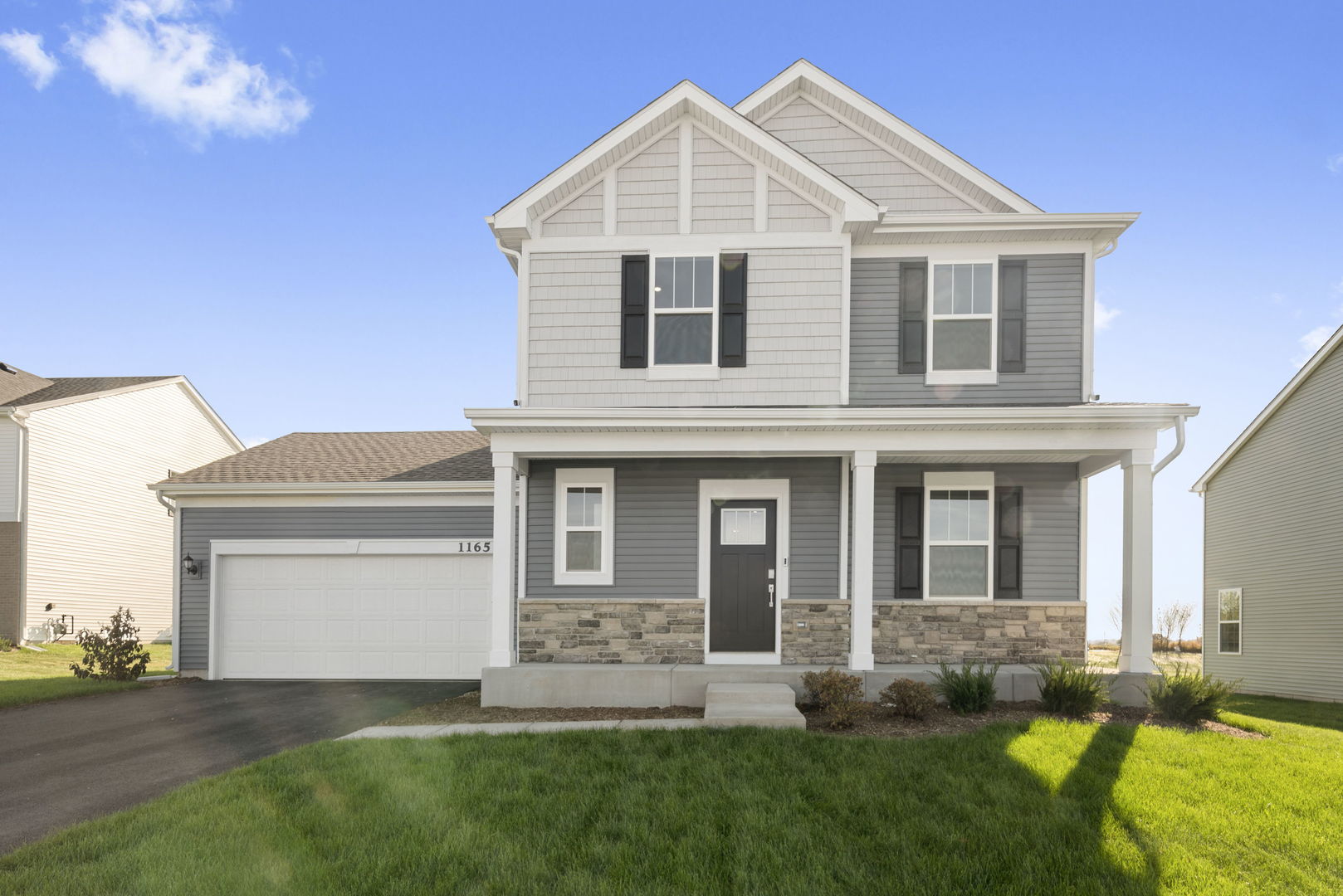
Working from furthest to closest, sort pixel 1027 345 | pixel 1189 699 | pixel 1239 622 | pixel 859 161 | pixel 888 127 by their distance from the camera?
pixel 1239 622 < pixel 859 161 < pixel 888 127 < pixel 1027 345 < pixel 1189 699

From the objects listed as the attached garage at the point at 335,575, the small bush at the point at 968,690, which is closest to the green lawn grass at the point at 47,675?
the attached garage at the point at 335,575

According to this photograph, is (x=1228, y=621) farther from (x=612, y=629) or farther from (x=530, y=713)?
(x=530, y=713)

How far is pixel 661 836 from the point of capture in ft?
17.8

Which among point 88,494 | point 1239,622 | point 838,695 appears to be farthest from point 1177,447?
point 88,494

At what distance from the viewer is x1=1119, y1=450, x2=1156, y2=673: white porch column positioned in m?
10.1

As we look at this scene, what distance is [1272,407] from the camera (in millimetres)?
17156

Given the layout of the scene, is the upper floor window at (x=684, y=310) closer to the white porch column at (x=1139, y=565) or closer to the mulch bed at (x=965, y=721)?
the mulch bed at (x=965, y=721)

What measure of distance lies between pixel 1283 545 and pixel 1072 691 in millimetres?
10976

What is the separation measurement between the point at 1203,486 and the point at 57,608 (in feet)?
85.6

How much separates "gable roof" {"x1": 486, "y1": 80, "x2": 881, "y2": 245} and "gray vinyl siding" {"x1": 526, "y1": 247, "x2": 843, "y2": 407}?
0.76m

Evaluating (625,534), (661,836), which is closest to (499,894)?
(661,836)

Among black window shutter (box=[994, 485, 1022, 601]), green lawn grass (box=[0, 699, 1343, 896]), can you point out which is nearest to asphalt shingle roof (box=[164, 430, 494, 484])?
green lawn grass (box=[0, 699, 1343, 896])

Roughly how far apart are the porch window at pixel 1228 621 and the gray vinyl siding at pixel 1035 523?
34.4ft

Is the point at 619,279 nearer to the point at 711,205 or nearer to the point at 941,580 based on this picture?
the point at 711,205
